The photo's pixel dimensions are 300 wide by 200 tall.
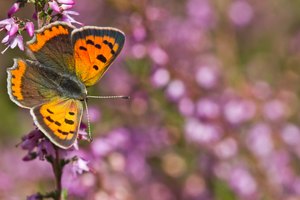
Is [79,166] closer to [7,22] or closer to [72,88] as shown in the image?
[72,88]

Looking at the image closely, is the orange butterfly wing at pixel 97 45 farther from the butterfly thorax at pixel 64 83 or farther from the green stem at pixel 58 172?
the green stem at pixel 58 172

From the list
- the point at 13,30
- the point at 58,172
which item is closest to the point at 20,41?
the point at 13,30

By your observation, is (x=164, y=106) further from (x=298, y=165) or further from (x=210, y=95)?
(x=298, y=165)

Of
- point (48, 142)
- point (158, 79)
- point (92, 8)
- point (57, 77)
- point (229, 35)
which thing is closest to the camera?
point (48, 142)

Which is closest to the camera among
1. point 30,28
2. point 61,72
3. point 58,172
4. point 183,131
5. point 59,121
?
point 59,121

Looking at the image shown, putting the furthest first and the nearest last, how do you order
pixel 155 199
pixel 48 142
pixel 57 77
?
1. pixel 155 199
2. pixel 57 77
3. pixel 48 142

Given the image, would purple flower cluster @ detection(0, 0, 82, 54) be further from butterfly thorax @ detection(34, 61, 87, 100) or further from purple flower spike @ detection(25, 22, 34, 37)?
butterfly thorax @ detection(34, 61, 87, 100)

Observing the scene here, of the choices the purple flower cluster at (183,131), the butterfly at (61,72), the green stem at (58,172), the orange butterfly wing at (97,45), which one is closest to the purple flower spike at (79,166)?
the green stem at (58,172)

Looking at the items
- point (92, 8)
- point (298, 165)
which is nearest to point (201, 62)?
point (298, 165)
